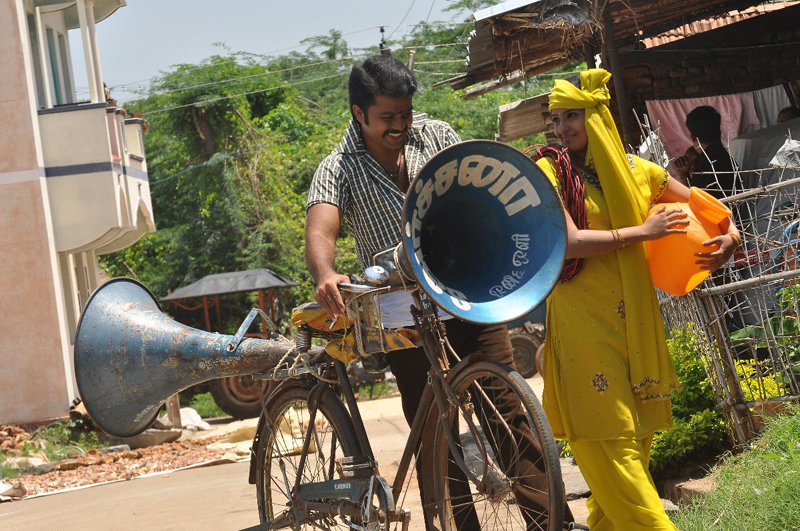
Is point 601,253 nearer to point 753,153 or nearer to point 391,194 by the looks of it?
point 391,194

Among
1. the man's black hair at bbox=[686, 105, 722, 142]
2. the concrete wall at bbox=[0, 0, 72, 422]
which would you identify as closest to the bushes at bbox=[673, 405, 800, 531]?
the man's black hair at bbox=[686, 105, 722, 142]

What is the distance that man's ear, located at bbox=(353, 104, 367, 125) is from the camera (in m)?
4.04

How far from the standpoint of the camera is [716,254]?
12.5 ft

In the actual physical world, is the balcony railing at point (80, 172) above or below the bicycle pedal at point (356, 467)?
above

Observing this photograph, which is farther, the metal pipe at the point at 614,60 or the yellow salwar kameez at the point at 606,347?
the metal pipe at the point at 614,60

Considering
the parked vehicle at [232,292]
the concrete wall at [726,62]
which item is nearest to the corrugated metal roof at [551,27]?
the concrete wall at [726,62]

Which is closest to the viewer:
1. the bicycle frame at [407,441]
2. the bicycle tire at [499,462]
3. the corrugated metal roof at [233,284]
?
the bicycle tire at [499,462]

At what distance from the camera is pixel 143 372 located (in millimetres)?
4742

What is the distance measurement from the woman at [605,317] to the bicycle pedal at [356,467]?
0.71 meters

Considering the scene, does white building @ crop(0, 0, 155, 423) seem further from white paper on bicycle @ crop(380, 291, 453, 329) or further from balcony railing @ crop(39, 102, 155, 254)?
white paper on bicycle @ crop(380, 291, 453, 329)

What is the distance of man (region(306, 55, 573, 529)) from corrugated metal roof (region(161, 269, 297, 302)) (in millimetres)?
14622

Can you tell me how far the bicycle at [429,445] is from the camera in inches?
135

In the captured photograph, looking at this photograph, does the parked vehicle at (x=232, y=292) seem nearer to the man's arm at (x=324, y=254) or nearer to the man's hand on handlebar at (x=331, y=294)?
the man's arm at (x=324, y=254)

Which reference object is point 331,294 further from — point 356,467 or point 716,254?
point 716,254
